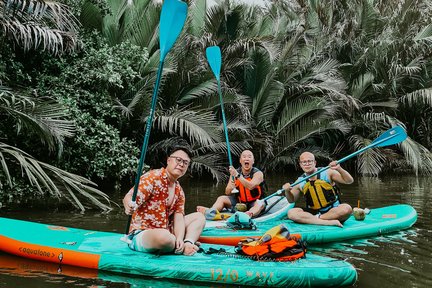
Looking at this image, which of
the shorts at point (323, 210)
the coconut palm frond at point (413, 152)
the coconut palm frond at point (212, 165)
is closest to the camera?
the shorts at point (323, 210)

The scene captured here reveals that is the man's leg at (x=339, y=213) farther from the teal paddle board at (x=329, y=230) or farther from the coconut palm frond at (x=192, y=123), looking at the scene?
the coconut palm frond at (x=192, y=123)

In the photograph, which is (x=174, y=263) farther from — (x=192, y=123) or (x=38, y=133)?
(x=192, y=123)

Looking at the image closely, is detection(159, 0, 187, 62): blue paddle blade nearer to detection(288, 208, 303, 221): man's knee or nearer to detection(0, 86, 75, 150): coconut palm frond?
detection(288, 208, 303, 221): man's knee

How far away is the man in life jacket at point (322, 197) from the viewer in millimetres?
6363

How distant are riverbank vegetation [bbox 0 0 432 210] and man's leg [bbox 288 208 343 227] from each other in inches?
117

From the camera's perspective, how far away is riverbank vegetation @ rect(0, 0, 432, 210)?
28.2 ft

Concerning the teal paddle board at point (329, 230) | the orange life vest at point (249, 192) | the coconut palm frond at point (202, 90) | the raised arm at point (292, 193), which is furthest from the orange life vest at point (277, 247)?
the coconut palm frond at point (202, 90)

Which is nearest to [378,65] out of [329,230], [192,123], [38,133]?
[192,123]

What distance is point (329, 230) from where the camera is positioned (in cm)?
611

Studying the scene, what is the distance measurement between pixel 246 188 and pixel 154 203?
261 centimetres

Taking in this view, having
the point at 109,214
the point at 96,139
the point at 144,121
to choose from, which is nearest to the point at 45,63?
the point at 96,139

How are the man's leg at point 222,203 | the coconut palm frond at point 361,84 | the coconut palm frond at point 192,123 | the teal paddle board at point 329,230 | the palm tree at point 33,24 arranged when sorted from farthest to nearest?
1. the coconut palm frond at point 361,84
2. the coconut palm frond at point 192,123
3. the palm tree at point 33,24
4. the man's leg at point 222,203
5. the teal paddle board at point 329,230

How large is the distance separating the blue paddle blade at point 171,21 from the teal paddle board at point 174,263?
195 centimetres

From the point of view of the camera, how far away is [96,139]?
388 inches
